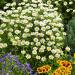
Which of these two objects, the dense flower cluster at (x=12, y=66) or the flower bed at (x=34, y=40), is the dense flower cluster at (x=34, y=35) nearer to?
the flower bed at (x=34, y=40)

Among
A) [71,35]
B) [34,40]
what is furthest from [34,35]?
[71,35]

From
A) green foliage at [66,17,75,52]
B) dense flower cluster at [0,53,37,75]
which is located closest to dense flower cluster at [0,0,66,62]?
green foliage at [66,17,75,52]

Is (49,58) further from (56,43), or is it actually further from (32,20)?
(32,20)

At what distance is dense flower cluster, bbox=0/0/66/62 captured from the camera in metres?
6.16

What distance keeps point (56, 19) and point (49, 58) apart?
A: 82 cm

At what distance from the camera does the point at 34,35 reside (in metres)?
6.29

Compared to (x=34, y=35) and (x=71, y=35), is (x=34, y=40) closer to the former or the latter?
(x=34, y=35)

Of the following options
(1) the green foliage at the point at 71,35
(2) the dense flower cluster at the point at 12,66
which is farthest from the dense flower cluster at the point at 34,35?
(2) the dense flower cluster at the point at 12,66

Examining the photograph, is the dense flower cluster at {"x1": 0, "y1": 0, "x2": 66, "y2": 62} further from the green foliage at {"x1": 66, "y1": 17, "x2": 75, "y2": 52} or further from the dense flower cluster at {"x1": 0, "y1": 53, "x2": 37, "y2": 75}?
the dense flower cluster at {"x1": 0, "y1": 53, "x2": 37, "y2": 75}

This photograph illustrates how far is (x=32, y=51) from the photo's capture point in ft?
20.0

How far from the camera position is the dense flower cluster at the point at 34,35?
6.16 meters

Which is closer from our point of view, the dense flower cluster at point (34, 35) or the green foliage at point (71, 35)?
the dense flower cluster at point (34, 35)

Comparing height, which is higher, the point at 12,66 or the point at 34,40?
the point at 34,40

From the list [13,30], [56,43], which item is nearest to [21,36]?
[13,30]
